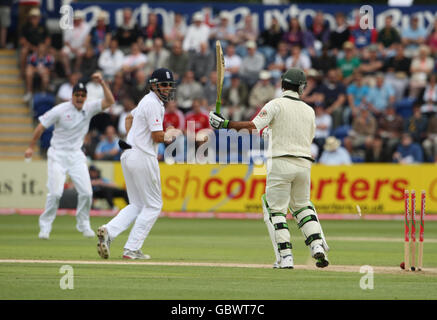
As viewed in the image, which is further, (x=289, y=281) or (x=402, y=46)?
(x=402, y=46)

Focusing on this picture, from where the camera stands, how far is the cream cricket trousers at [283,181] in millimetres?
11547

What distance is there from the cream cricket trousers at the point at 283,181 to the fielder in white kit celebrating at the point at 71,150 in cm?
596

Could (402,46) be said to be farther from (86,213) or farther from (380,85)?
(86,213)

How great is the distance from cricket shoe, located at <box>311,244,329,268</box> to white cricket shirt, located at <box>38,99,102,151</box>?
266 inches

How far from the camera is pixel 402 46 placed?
2877 cm

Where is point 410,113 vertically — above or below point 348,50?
below

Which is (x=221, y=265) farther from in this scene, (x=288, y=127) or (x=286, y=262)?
(x=288, y=127)

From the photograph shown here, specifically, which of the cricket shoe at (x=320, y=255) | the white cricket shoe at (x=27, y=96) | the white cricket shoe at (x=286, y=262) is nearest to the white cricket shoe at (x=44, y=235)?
the white cricket shoe at (x=286, y=262)

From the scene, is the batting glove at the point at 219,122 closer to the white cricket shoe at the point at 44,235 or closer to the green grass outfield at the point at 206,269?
the green grass outfield at the point at 206,269

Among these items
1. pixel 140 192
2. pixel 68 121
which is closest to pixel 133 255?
pixel 140 192

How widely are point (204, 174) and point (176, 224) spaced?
296 centimetres

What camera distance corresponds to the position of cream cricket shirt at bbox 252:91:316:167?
11.6m

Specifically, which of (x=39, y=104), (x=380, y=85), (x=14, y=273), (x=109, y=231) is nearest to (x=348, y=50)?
(x=380, y=85)

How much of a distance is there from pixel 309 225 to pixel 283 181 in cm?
61
